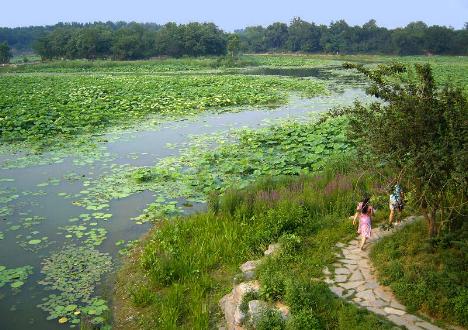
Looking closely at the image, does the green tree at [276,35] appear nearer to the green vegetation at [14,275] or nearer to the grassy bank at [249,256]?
the grassy bank at [249,256]

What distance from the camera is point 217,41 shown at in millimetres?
76750

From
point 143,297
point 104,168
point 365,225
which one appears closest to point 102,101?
point 104,168

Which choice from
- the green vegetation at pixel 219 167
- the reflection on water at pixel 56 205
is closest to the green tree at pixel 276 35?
the reflection on water at pixel 56 205

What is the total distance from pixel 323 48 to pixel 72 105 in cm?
7932

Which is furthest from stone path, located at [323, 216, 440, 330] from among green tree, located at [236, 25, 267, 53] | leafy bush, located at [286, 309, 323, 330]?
green tree, located at [236, 25, 267, 53]

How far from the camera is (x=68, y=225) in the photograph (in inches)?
344

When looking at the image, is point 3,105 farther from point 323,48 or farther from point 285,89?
point 323,48

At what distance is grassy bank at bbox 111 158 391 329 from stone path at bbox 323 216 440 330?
19 centimetres

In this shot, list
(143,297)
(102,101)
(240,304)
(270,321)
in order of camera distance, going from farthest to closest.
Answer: (102,101), (143,297), (240,304), (270,321)

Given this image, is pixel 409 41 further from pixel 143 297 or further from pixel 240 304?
pixel 240 304

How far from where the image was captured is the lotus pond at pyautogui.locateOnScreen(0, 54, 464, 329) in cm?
686

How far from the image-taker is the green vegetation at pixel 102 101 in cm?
1728

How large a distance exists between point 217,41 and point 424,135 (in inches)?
2945

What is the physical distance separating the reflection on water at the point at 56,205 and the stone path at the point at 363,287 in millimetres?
3878
